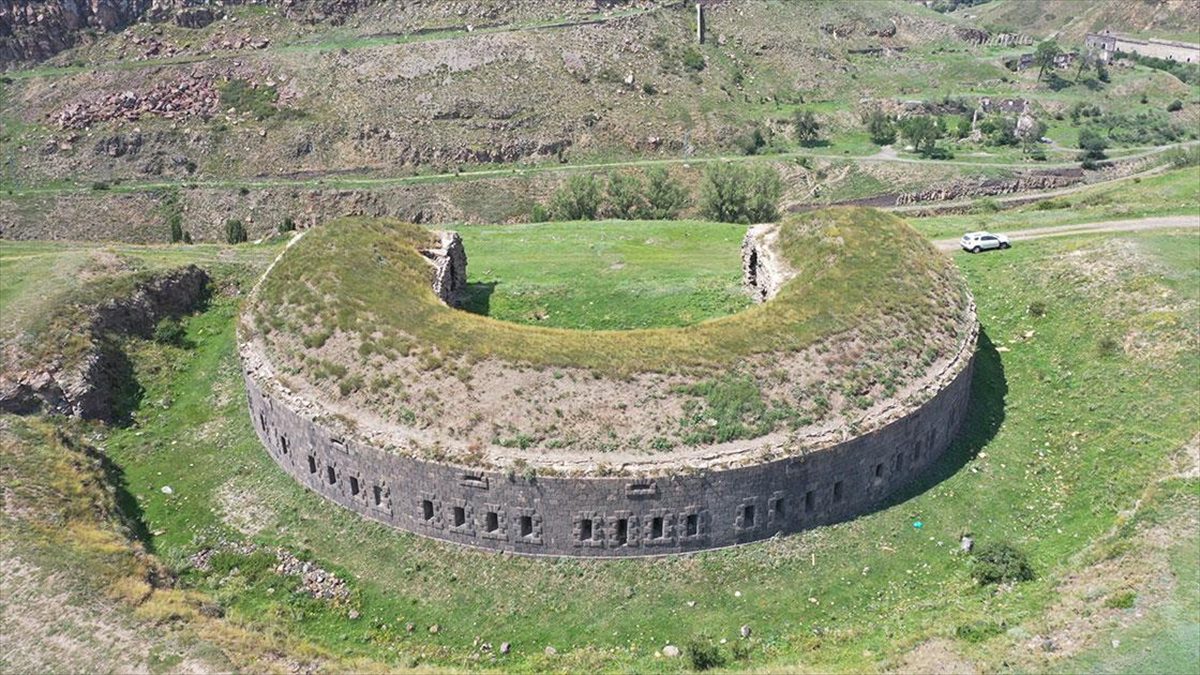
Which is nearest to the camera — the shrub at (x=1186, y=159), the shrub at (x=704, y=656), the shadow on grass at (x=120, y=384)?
the shrub at (x=704, y=656)

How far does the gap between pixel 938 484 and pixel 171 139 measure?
388ft

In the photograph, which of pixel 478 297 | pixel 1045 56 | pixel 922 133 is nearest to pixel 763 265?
pixel 478 297

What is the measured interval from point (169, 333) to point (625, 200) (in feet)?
149

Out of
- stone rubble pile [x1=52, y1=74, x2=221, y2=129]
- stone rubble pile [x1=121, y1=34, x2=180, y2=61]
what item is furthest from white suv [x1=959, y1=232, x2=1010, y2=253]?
stone rubble pile [x1=121, y1=34, x2=180, y2=61]

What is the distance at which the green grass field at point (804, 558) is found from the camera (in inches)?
1044

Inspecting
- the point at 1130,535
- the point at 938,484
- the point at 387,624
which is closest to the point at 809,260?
the point at 938,484

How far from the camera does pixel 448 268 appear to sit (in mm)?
48156

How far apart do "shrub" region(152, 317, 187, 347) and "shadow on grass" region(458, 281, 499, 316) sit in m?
15.6

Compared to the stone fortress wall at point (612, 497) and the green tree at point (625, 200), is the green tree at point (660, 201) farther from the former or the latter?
the stone fortress wall at point (612, 497)

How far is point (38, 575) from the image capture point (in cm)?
2688

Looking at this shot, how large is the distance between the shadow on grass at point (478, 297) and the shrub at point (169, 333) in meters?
15.6

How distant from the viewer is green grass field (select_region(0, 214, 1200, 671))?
2652cm

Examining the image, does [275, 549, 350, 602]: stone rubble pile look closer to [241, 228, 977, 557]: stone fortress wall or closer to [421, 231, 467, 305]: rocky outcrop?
[241, 228, 977, 557]: stone fortress wall

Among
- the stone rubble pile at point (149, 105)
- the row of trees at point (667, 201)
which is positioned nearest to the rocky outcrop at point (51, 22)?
the stone rubble pile at point (149, 105)
